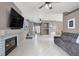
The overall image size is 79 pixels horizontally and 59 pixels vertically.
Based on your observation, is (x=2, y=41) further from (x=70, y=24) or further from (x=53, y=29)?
(x=53, y=29)

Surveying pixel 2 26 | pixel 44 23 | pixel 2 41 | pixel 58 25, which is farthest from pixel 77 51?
pixel 44 23

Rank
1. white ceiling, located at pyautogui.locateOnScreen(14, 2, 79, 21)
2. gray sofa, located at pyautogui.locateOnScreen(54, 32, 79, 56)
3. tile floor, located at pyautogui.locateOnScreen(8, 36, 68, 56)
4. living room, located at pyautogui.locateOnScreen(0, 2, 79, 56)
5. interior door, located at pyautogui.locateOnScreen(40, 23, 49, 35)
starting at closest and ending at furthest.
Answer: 1. gray sofa, located at pyautogui.locateOnScreen(54, 32, 79, 56)
2. living room, located at pyautogui.locateOnScreen(0, 2, 79, 56)
3. tile floor, located at pyautogui.locateOnScreen(8, 36, 68, 56)
4. white ceiling, located at pyautogui.locateOnScreen(14, 2, 79, 21)
5. interior door, located at pyautogui.locateOnScreen(40, 23, 49, 35)

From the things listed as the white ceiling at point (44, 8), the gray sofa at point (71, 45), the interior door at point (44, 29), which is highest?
the white ceiling at point (44, 8)

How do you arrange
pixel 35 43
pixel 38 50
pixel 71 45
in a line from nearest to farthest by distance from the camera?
pixel 71 45
pixel 38 50
pixel 35 43

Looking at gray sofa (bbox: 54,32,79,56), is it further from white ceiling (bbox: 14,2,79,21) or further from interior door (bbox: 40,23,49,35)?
interior door (bbox: 40,23,49,35)

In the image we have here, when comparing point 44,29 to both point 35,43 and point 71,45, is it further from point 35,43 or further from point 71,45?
point 71,45

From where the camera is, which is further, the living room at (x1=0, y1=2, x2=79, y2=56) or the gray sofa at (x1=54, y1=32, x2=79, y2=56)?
the living room at (x1=0, y1=2, x2=79, y2=56)

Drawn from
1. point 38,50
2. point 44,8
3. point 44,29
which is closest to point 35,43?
point 38,50

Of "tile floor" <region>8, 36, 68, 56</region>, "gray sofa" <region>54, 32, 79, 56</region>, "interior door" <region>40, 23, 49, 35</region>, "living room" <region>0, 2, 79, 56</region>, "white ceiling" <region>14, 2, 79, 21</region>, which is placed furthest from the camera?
"interior door" <region>40, 23, 49, 35</region>

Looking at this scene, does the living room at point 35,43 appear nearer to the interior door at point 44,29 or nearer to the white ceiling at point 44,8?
the white ceiling at point 44,8

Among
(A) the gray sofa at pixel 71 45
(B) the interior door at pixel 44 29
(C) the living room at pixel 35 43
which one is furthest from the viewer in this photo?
(B) the interior door at pixel 44 29

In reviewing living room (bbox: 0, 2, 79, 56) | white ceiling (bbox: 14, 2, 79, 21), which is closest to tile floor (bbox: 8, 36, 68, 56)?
living room (bbox: 0, 2, 79, 56)

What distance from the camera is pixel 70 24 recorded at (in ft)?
19.8

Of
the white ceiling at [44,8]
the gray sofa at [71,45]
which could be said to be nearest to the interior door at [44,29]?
the white ceiling at [44,8]
